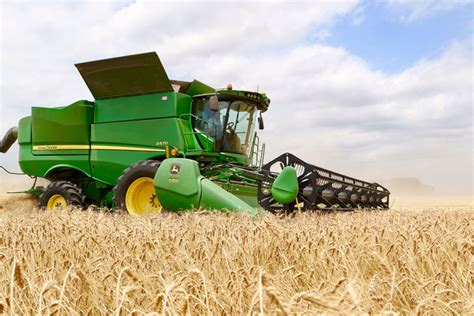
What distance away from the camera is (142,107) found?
28.8ft

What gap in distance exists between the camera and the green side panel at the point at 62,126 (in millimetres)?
9477

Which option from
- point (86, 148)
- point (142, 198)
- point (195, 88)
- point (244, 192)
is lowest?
point (142, 198)

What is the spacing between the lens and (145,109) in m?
8.74

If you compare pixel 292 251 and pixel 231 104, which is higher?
pixel 231 104

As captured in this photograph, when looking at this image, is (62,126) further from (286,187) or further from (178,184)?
(286,187)

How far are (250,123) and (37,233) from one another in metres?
5.71

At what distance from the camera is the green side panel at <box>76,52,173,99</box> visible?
8.34m

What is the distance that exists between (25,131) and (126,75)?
359 cm

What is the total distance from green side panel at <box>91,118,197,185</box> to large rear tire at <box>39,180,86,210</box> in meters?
0.53

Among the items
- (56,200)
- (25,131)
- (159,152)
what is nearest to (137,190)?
(159,152)

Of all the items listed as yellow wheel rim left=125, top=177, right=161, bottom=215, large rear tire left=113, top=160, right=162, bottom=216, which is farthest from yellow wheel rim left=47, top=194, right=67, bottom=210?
yellow wheel rim left=125, top=177, right=161, bottom=215

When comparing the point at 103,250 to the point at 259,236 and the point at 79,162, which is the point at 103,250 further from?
the point at 79,162

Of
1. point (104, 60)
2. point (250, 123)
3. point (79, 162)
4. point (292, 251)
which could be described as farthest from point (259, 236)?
point (79, 162)

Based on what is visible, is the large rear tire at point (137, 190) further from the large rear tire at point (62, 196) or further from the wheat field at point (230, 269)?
the wheat field at point (230, 269)
